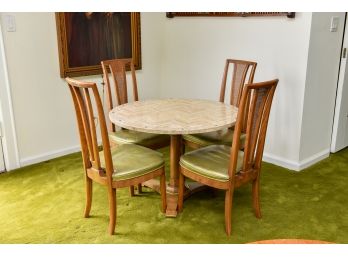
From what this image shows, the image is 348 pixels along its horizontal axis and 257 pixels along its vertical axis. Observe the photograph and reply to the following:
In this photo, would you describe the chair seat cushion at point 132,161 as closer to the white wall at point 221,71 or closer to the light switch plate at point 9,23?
the white wall at point 221,71

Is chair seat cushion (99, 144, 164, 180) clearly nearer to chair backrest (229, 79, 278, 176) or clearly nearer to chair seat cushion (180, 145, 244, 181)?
chair seat cushion (180, 145, 244, 181)

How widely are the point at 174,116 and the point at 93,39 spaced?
1.45m

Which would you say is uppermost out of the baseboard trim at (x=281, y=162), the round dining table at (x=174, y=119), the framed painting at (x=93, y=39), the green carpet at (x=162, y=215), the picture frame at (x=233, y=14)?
the picture frame at (x=233, y=14)

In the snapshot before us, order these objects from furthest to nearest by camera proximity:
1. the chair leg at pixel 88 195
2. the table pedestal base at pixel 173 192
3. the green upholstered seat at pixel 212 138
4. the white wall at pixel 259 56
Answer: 1. the white wall at pixel 259 56
2. the green upholstered seat at pixel 212 138
3. the table pedestal base at pixel 173 192
4. the chair leg at pixel 88 195

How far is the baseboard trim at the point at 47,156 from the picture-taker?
3.16 m

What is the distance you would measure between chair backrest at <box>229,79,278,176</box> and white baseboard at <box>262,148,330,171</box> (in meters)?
1.04

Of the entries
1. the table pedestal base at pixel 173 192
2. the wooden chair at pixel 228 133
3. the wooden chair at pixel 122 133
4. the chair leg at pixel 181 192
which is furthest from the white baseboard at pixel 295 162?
the chair leg at pixel 181 192

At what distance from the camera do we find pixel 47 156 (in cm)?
330

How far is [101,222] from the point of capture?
2316 millimetres

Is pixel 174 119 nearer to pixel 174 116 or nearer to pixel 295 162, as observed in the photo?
pixel 174 116

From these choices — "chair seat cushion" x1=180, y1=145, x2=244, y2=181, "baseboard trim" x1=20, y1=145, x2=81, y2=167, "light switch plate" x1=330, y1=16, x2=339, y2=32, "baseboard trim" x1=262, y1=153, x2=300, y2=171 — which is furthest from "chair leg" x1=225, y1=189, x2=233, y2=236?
"baseboard trim" x1=20, y1=145, x2=81, y2=167

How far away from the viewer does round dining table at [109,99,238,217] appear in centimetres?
211

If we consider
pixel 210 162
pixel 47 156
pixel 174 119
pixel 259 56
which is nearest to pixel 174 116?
pixel 174 119

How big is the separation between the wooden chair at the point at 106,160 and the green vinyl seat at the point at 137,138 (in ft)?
0.92
